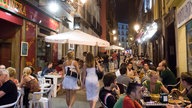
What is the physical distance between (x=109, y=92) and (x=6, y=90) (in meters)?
2.00

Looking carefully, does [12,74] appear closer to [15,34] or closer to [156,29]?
[15,34]

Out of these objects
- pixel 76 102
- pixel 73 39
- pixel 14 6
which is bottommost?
pixel 76 102

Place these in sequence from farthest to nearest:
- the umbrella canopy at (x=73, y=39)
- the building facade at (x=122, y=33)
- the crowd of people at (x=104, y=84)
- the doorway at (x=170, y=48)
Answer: the building facade at (x=122, y=33)
the doorway at (x=170, y=48)
the umbrella canopy at (x=73, y=39)
the crowd of people at (x=104, y=84)

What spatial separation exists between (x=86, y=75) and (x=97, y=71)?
43 centimetres

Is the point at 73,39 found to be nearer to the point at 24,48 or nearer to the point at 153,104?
the point at 24,48

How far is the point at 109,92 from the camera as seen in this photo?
4398mm

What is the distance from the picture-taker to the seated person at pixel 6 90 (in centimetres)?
475

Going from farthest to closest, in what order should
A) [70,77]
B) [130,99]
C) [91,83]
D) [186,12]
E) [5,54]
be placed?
[5,54], [70,77], [186,12], [91,83], [130,99]

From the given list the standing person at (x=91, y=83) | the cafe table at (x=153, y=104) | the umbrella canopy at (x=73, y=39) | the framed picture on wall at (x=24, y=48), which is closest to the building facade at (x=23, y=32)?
the framed picture on wall at (x=24, y=48)

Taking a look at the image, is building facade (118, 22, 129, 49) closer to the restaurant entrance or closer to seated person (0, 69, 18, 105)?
the restaurant entrance

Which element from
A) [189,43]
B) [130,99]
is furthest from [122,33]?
[130,99]

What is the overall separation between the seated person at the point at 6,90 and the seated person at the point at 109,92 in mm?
1769

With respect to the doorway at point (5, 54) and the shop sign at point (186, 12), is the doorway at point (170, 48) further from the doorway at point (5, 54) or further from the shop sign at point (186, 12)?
the doorway at point (5, 54)

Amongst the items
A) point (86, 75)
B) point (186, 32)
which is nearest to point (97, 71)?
point (86, 75)
